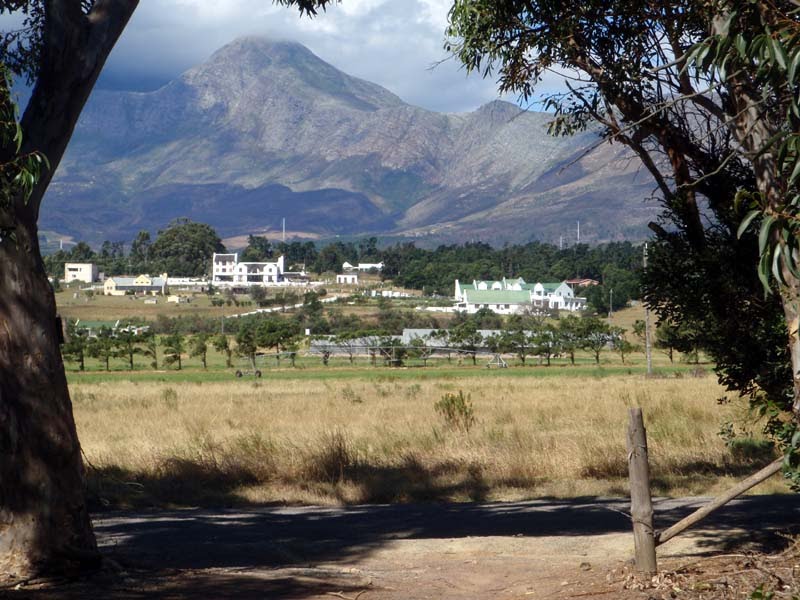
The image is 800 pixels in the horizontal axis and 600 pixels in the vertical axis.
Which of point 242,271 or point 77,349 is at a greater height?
point 242,271

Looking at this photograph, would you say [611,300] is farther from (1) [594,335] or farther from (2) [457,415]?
(2) [457,415]

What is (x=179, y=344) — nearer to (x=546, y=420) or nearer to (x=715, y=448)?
(x=546, y=420)

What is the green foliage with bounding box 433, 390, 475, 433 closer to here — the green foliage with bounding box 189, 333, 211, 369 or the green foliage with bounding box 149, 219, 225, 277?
the green foliage with bounding box 189, 333, 211, 369

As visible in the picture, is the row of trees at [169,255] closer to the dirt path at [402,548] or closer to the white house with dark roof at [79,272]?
the white house with dark roof at [79,272]

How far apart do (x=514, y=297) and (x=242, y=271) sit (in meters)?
53.8

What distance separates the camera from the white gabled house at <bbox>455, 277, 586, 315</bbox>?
4668 inches

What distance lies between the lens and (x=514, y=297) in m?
125

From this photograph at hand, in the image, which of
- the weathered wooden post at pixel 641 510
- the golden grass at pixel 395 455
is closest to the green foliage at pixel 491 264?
the golden grass at pixel 395 455

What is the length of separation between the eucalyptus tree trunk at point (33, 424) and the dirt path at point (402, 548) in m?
0.40

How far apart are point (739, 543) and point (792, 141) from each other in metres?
4.99

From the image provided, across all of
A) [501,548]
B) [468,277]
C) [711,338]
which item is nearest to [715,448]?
[711,338]

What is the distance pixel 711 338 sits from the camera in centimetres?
1041

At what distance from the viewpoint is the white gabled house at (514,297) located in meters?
119

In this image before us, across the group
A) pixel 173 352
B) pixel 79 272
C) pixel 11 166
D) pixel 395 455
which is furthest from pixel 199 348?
pixel 79 272
